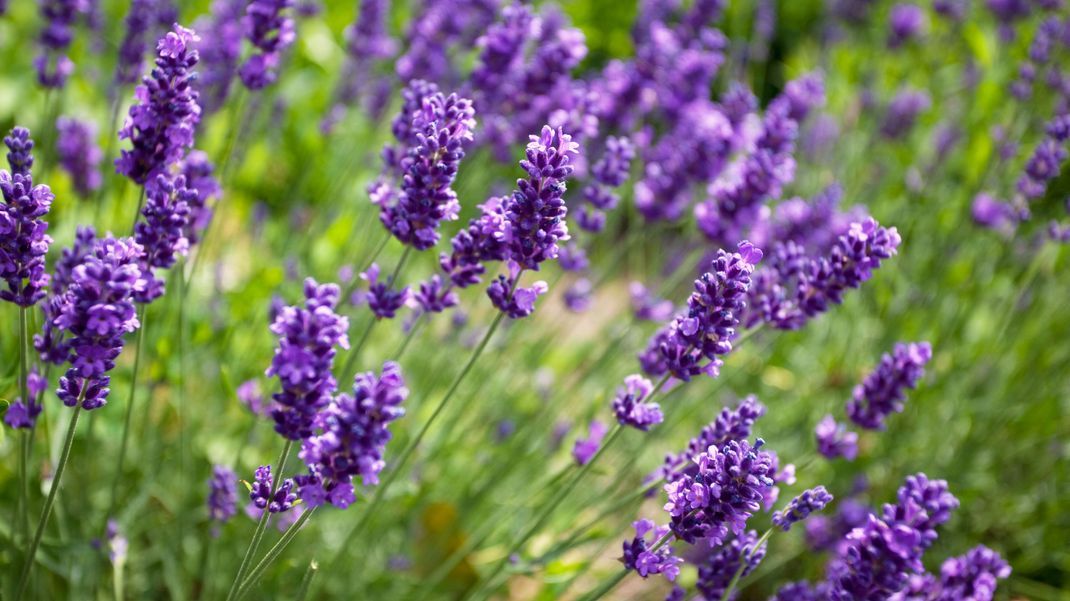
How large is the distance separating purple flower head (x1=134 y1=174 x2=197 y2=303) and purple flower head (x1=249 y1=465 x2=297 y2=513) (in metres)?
0.40

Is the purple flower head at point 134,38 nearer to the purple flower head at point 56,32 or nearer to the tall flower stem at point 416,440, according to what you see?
the purple flower head at point 56,32

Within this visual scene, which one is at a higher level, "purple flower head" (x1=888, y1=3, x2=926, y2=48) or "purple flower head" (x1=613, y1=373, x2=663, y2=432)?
"purple flower head" (x1=888, y1=3, x2=926, y2=48)

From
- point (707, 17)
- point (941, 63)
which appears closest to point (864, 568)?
point (707, 17)

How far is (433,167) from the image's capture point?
163 cm

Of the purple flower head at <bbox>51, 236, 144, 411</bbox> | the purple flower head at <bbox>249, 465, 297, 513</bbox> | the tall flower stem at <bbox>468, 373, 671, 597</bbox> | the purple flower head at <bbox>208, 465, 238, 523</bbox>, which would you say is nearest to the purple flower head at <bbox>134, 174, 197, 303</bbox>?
the purple flower head at <bbox>51, 236, 144, 411</bbox>

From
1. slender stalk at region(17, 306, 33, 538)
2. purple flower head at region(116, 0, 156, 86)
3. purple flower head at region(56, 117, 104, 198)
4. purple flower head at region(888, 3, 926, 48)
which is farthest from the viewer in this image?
purple flower head at region(888, 3, 926, 48)

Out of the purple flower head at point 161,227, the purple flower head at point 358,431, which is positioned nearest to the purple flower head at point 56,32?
the purple flower head at point 161,227

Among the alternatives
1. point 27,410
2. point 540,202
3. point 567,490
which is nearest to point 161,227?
point 27,410

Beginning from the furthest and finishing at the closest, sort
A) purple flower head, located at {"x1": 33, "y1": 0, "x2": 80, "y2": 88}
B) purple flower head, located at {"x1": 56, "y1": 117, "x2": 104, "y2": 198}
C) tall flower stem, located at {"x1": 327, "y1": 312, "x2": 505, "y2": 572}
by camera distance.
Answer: purple flower head, located at {"x1": 56, "y1": 117, "x2": 104, "y2": 198}
purple flower head, located at {"x1": 33, "y1": 0, "x2": 80, "y2": 88}
tall flower stem, located at {"x1": 327, "y1": 312, "x2": 505, "y2": 572}

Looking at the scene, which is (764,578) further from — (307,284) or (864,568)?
(307,284)

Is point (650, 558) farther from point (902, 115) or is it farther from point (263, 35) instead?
point (902, 115)

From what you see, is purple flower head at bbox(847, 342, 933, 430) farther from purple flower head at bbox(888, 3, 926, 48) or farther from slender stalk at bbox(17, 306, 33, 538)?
purple flower head at bbox(888, 3, 926, 48)

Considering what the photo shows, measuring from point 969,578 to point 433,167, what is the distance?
3.95 feet

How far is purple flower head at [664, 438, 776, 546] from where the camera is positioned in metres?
1.46
